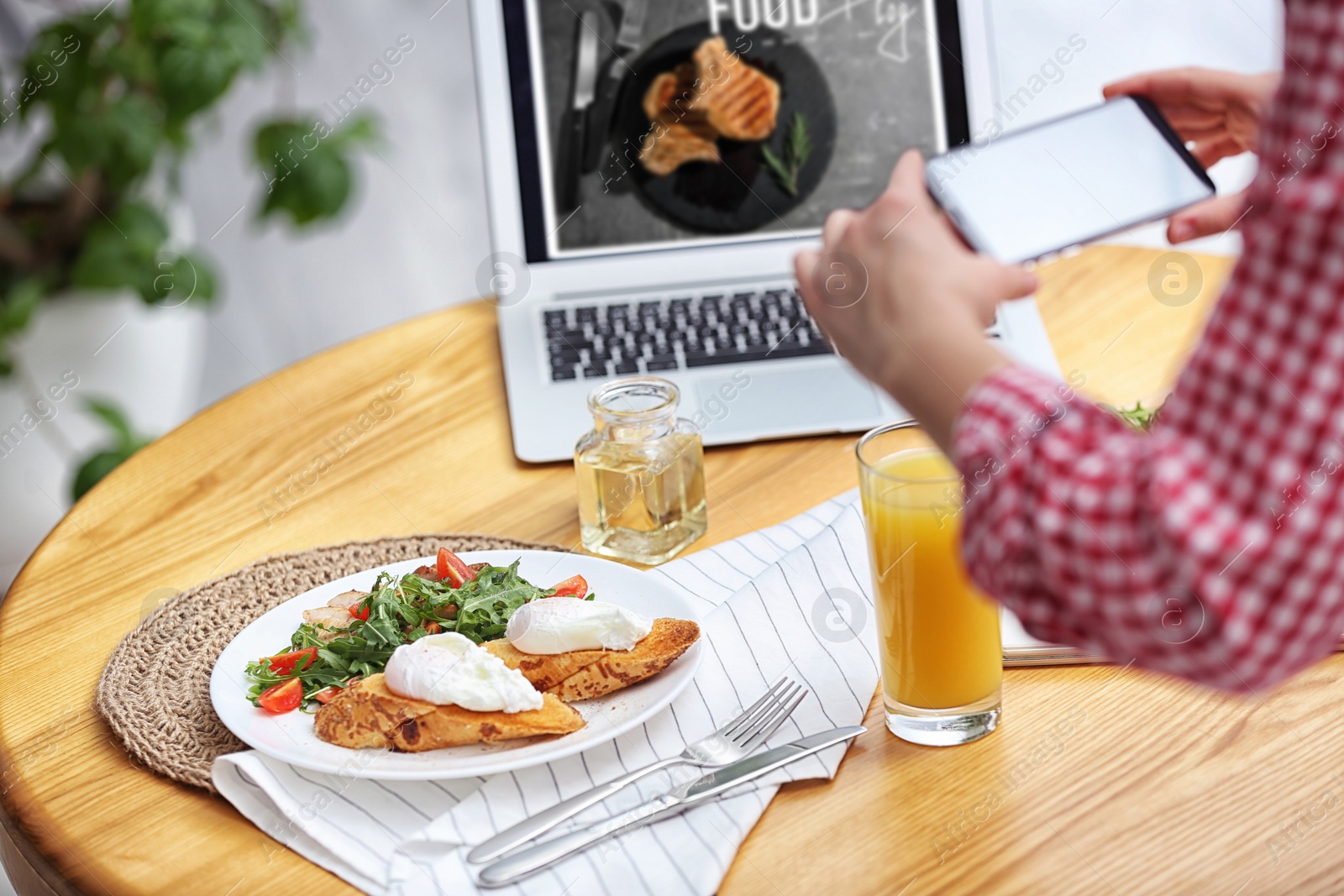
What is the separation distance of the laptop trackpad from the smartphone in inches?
16.2

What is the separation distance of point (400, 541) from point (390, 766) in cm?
33

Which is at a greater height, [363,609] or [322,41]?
[322,41]

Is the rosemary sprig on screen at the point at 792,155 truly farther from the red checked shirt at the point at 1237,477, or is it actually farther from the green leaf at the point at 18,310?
the green leaf at the point at 18,310

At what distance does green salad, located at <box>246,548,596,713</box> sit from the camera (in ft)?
2.82

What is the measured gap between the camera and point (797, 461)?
3.87 ft

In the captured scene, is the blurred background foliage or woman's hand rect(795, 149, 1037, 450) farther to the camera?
the blurred background foliage

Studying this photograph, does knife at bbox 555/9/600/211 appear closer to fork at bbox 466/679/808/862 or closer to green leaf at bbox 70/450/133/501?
fork at bbox 466/679/808/862

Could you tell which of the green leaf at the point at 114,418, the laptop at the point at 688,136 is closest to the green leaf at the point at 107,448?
the green leaf at the point at 114,418

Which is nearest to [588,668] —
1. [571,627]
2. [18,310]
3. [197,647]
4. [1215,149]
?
[571,627]

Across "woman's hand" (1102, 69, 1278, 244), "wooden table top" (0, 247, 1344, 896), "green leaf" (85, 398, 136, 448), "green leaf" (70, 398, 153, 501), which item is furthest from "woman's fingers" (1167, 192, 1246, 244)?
"green leaf" (85, 398, 136, 448)

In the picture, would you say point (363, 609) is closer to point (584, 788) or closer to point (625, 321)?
point (584, 788)

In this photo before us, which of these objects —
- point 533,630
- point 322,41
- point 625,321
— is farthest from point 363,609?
point 322,41

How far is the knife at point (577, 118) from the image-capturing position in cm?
140

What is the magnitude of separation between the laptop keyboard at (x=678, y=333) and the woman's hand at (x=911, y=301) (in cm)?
62
